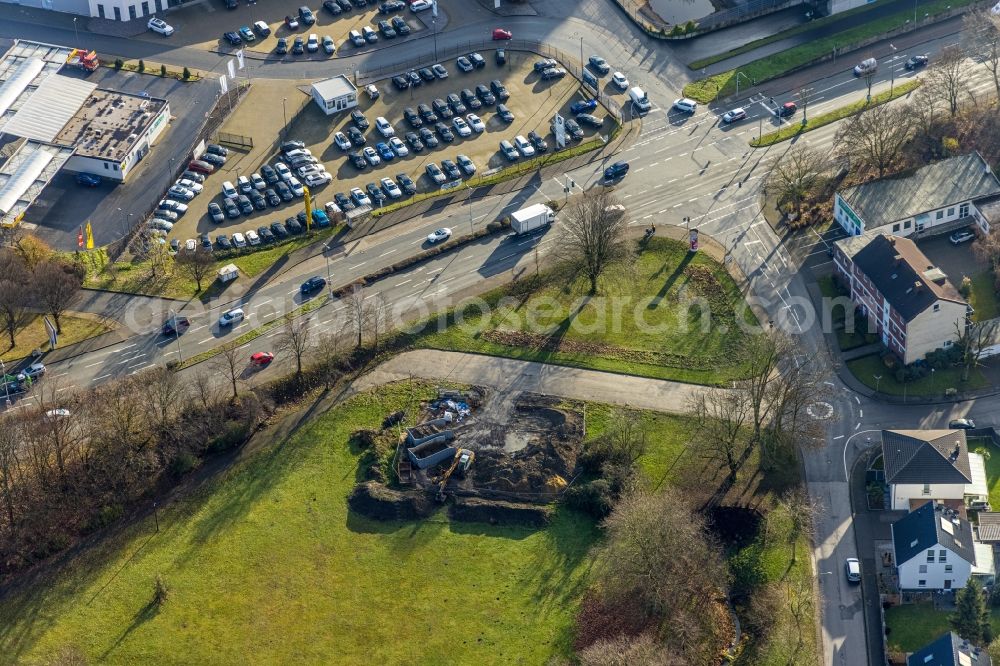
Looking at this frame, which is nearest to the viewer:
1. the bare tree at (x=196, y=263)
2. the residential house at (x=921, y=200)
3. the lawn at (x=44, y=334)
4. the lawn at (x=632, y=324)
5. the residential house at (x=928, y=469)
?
the residential house at (x=928, y=469)

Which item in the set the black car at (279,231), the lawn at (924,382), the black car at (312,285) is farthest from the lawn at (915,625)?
the black car at (279,231)

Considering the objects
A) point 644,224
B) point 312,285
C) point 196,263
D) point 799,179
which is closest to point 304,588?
point 312,285

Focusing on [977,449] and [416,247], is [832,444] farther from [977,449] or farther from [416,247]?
[416,247]

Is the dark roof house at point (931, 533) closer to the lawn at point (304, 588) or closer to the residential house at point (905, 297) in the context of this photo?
the residential house at point (905, 297)

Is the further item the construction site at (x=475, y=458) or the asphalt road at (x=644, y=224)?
the asphalt road at (x=644, y=224)

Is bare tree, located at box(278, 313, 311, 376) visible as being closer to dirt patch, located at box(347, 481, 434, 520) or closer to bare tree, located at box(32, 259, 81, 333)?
dirt patch, located at box(347, 481, 434, 520)

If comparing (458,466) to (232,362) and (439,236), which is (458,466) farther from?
(439,236)

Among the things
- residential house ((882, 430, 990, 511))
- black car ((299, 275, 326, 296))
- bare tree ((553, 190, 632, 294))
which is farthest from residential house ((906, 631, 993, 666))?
black car ((299, 275, 326, 296))
